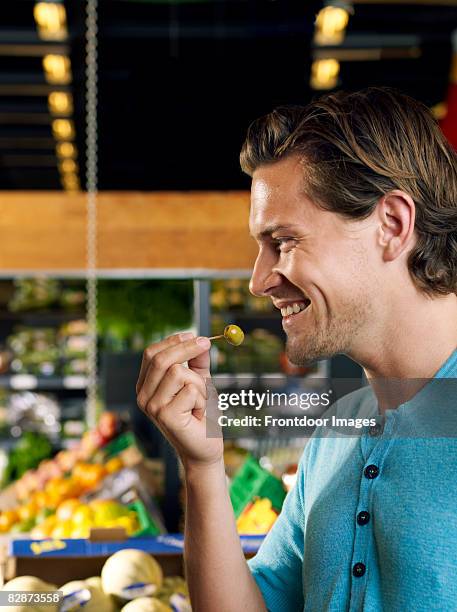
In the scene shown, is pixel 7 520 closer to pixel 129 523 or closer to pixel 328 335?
pixel 129 523

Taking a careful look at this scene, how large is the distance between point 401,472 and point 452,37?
17.1ft

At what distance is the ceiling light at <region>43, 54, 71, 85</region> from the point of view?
5453 millimetres

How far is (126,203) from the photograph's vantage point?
20.8 feet

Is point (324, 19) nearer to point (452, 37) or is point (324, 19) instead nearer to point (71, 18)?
point (452, 37)

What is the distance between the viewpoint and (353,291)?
3.77 feet

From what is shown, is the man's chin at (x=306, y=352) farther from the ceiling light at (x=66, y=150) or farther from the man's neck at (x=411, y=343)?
the ceiling light at (x=66, y=150)

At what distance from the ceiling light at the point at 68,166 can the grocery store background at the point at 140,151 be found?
0.03 m

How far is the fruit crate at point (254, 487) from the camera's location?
2189 mm

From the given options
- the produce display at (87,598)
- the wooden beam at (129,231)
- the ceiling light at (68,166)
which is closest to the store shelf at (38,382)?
the wooden beam at (129,231)

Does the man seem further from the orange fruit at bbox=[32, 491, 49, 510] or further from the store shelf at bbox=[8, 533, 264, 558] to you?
the orange fruit at bbox=[32, 491, 49, 510]

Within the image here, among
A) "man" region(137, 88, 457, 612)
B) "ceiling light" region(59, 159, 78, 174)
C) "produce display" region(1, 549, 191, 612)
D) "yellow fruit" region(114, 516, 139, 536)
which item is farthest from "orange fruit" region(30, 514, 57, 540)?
"ceiling light" region(59, 159, 78, 174)

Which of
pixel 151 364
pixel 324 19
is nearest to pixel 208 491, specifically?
pixel 151 364

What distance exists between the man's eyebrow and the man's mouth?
100 mm

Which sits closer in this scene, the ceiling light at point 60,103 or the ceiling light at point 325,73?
the ceiling light at point 325,73
